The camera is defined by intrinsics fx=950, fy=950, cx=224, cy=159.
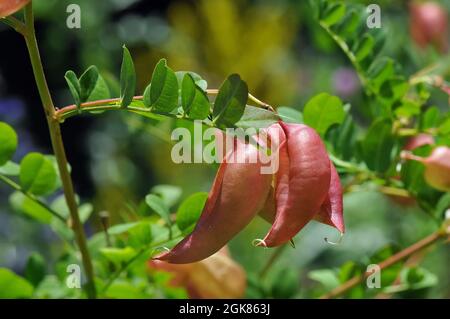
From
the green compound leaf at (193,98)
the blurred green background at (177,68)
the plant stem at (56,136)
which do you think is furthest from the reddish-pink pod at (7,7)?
the blurred green background at (177,68)

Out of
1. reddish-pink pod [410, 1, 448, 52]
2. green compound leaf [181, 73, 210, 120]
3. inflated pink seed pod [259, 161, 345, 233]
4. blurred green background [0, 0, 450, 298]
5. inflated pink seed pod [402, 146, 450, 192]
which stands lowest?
blurred green background [0, 0, 450, 298]

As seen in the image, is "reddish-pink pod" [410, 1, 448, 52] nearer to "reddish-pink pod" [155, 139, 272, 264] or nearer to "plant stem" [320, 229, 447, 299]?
"plant stem" [320, 229, 447, 299]

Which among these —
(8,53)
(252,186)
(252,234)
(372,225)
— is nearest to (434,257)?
(372,225)

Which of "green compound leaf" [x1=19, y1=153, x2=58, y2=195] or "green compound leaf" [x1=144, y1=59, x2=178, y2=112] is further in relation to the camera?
"green compound leaf" [x1=19, y1=153, x2=58, y2=195]

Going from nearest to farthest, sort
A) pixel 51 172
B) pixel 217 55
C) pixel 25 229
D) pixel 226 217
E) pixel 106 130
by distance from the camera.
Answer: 1. pixel 226 217
2. pixel 51 172
3. pixel 25 229
4. pixel 106 130
5. pixel 217 55

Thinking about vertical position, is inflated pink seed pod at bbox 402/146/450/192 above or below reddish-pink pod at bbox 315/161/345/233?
below

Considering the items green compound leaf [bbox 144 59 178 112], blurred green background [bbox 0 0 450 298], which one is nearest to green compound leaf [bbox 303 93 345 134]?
green compound leaf [bbox 144 59 178 112]

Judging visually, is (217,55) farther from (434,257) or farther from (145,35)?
(434,257)
